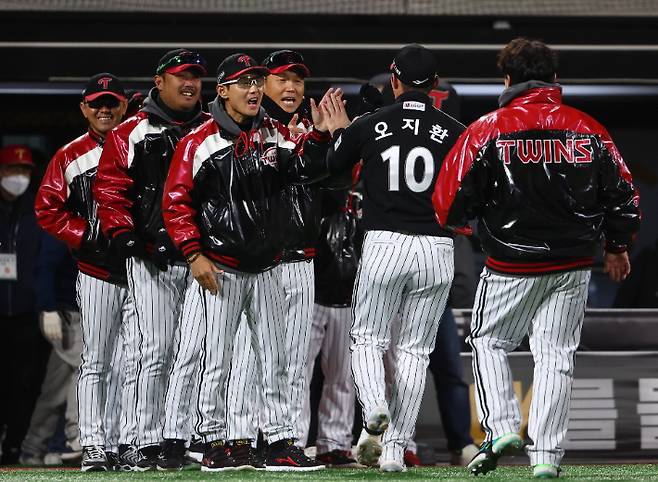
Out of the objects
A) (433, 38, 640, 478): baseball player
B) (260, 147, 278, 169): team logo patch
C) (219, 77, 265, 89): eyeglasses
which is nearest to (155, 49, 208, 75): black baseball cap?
(219, 77, 265, 89): eyeglasses

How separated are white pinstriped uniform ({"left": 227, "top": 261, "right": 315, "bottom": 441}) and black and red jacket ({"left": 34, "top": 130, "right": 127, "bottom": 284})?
2.73 feet

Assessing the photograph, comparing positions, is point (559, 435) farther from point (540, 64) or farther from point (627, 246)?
point (540, 64)

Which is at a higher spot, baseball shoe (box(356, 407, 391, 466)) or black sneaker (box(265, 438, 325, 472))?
baseball shoe (box(356, 407, 391, 466))

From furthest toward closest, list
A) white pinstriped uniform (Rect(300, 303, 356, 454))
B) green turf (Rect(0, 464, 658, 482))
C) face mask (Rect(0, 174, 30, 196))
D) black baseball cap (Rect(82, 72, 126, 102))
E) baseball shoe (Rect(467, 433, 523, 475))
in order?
face mask (Rect(0, 174, 30, 196))
white pinstriped uniform (Rect(300, 303, 356, 454))
black baseball cap (Rect(82, 72, 126, 102))
green turf (Rect(0, 464, 658, 482))
baseball shoe (Rect(467, 433, 523, 475))

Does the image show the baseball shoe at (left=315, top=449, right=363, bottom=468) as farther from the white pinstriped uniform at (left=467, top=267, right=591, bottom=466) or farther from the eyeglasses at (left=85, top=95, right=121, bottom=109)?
the eyeglasses at (left=85, top=95, right=121, bottom=109)

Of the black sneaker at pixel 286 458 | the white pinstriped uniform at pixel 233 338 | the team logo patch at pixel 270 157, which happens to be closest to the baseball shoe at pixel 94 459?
the white pinstriped uniform at pixel 233 338

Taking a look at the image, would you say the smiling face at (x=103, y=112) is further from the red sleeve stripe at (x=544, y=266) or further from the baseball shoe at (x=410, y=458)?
the red sleeve stripe at (x=544, y=266)

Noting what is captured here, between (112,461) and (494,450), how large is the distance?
2.18 metres

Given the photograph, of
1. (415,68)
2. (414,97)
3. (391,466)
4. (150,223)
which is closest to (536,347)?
(391,466)

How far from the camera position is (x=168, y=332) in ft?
20.5

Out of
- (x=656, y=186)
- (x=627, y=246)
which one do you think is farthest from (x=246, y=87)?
(x=656, y=186)

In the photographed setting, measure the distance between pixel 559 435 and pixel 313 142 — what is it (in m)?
A: 1.67

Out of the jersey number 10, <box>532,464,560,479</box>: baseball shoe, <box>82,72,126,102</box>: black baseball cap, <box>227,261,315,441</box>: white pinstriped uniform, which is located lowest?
<box>532,464,560,479</box>: baseball shoe

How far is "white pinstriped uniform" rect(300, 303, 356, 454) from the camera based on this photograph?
6949 millimetres
